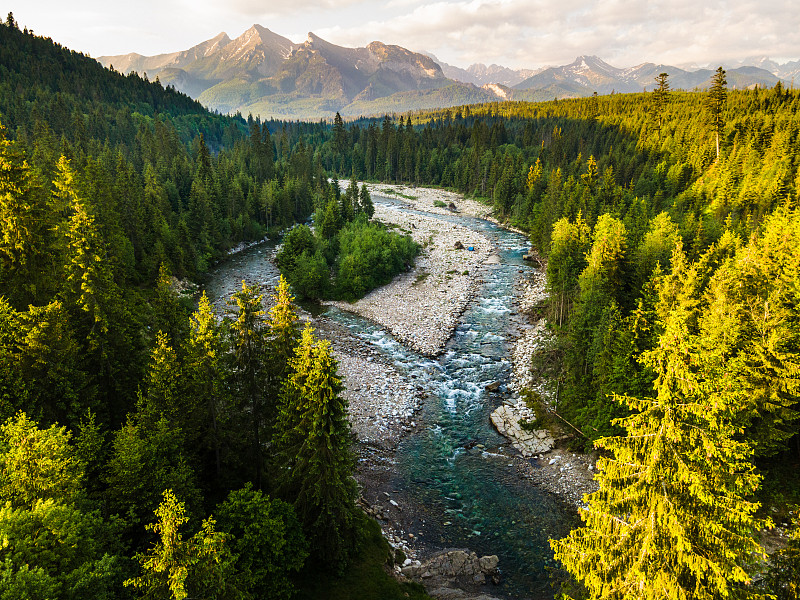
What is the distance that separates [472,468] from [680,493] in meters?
20.4

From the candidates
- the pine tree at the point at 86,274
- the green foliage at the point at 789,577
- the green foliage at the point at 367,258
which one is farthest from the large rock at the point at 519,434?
the green foliage at the point at 367,258

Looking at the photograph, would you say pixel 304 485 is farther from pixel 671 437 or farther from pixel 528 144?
pixel 528 144

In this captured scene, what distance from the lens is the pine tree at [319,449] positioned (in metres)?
17.4

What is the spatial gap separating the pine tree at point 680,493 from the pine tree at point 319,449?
435 inches

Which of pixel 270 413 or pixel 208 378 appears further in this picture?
pixel 270 413

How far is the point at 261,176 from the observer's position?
11588 centimetres

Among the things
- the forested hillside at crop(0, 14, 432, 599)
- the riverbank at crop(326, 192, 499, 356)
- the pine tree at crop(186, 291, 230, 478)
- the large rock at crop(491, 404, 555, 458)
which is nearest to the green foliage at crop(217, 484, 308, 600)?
the forested hillside at crop(0, 14, 432, 599)

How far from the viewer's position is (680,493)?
9.64 meters

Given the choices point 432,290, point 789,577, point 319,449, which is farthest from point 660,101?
point 319,449

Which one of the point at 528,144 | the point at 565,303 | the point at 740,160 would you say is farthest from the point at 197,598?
the point at 528,144

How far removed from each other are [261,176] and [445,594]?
11632 centimetres

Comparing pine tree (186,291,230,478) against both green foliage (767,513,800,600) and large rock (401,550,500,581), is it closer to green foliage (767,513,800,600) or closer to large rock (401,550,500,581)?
large rock (401,550,500,581)

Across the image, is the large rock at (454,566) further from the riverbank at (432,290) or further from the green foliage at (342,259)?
the green foliage at (342,259)

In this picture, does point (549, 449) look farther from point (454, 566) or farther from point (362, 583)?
point (362, 583)
